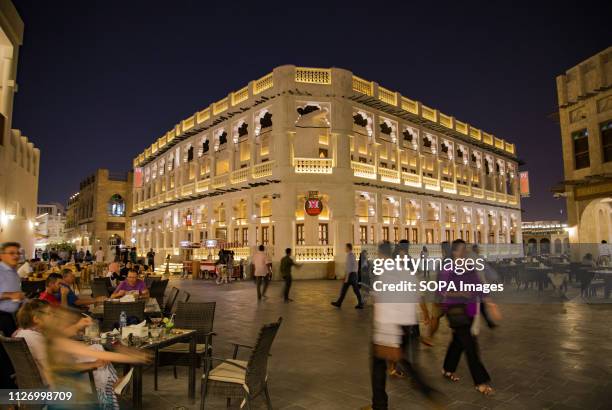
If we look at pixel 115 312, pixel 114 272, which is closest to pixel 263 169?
pixel 114 272

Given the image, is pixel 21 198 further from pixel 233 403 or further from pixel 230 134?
pixel 233 403

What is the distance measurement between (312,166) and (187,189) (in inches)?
535

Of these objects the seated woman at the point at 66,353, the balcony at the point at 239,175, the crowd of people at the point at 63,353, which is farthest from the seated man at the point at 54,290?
the balcony at the point at 239,175

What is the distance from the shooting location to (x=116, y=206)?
51.8 metres

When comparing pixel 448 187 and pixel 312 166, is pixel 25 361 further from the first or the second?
pixel 448 187

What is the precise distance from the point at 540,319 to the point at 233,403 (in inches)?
333

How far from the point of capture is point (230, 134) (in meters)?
26.8

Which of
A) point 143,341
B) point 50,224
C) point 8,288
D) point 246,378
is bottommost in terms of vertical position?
point 246,378

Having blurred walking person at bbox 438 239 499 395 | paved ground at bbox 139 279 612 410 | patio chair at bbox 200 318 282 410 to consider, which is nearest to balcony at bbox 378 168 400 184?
paved ground at bbox 139 279 612 410

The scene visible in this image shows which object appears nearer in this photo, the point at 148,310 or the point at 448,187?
the point at 148,310

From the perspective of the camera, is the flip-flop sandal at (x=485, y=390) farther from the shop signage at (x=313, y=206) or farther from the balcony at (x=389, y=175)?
the balcony at (x=389, y=175)

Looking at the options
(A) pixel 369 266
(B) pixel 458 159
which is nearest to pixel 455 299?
(A) pixel 369 266

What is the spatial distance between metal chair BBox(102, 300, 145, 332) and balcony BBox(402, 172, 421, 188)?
24.0 metres

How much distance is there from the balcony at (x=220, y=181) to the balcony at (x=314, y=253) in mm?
8302
